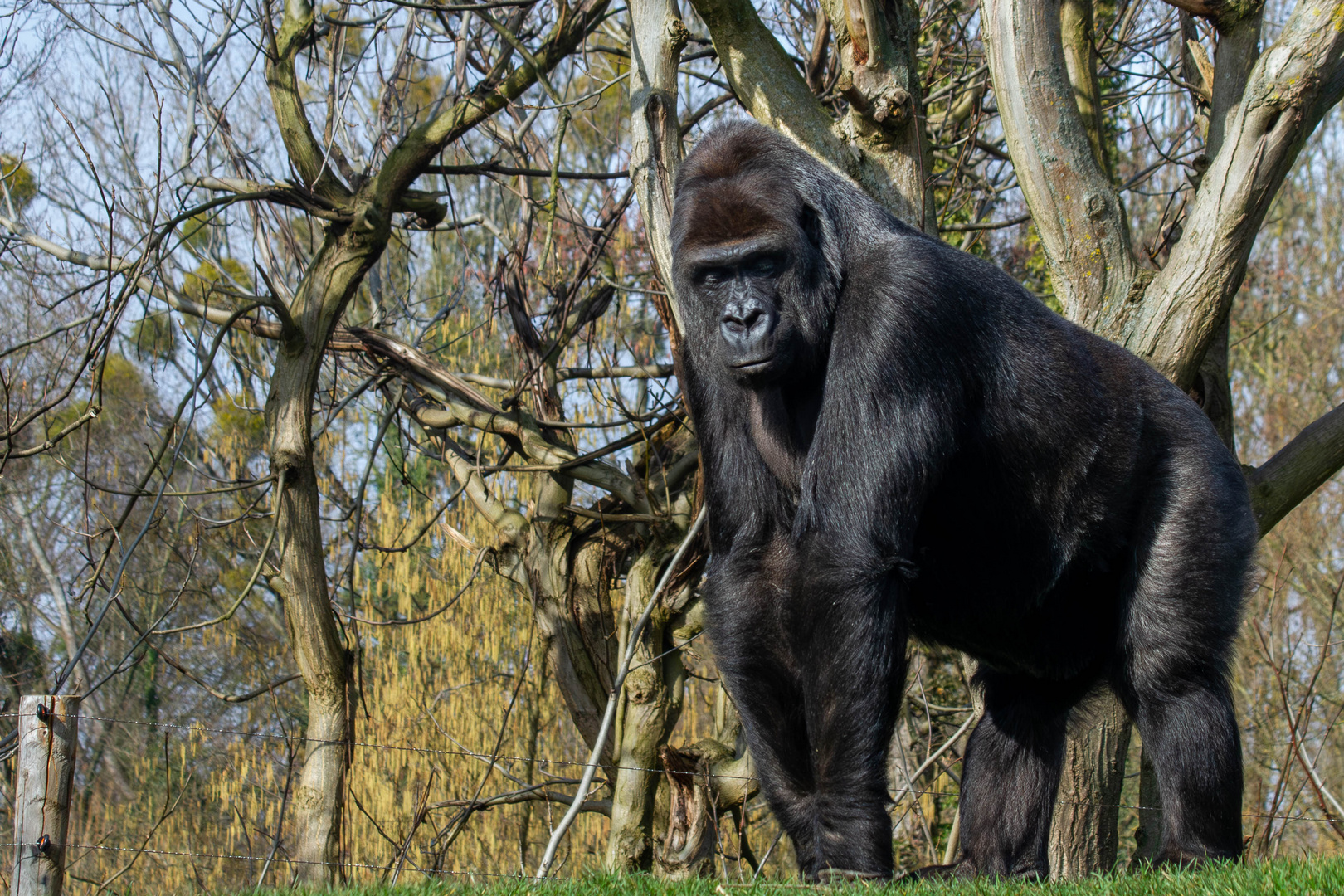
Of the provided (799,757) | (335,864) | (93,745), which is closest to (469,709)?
(335,864)

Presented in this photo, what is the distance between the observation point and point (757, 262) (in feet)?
10.7

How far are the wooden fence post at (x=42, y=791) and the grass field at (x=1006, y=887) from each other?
89 centimetres

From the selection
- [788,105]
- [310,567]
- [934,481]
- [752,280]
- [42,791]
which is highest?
[788,105]

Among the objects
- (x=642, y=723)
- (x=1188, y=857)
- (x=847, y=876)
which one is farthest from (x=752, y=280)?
(x=642, y=723)

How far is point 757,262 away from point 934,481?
0.81 meters

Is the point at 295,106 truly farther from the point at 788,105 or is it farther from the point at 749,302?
the point at 749,302

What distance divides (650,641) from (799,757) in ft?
9.31

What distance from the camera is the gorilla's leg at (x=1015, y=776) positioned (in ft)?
12.2

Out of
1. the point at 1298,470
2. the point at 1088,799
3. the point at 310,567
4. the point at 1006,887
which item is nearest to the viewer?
the point at 1006,887

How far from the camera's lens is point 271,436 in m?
4.98

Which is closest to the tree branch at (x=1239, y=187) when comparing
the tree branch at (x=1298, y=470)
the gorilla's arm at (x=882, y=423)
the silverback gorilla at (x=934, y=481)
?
the tree branch at (x=1298, y=470)

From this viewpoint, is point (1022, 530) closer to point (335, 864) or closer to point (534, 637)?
point (335, 864)

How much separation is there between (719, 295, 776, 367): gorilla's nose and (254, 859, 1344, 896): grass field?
1.38 m

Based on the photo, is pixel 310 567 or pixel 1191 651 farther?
pixel 310 567
